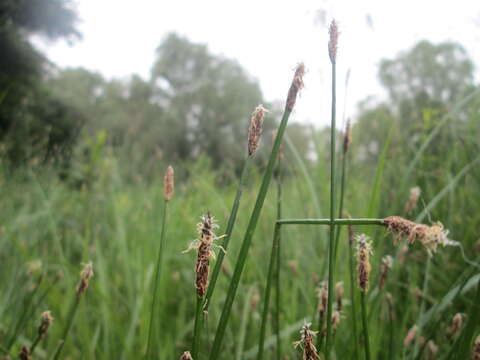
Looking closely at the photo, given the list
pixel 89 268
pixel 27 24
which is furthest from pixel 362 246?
pixel 27 24

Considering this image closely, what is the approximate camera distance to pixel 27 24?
11.5 meters

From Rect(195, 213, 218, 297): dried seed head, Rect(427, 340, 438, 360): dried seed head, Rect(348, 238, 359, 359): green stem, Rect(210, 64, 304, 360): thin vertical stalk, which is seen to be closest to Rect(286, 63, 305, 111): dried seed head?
Rect(210, 64, 304, 360): thin vertical stalk

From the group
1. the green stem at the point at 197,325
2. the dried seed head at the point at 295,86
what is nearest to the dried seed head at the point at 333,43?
the dried seed head at the point at 295,86

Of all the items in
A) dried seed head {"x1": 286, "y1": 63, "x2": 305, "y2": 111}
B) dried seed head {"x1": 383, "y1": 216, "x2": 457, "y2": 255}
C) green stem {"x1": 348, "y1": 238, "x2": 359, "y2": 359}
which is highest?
dried seed head {"x1": 286, "y1": 63, "x2": 305, "y2": 111}

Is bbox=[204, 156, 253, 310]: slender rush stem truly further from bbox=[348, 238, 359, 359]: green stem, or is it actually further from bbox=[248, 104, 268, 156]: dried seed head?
bbox=[348, 238, 359, 359]: green stem

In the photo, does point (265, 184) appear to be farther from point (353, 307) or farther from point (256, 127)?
point (353, 307)

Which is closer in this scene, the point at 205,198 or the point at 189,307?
the point at 189,307

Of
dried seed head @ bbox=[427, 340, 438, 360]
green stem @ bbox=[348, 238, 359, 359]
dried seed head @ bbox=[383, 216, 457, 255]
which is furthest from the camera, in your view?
dried seed head @ bbox=[427, 340, 438, 360]

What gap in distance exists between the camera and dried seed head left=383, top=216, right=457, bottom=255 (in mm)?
300

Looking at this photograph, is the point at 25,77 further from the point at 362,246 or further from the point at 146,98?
the point at 146,98

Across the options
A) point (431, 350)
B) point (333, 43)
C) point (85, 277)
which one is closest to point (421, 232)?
point (333, 43)

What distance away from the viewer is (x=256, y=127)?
38 cm

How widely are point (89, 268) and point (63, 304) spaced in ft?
3.22

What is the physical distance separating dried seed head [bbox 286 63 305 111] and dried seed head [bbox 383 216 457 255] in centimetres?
15
